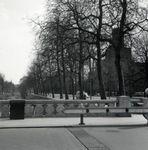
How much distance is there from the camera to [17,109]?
1216cm

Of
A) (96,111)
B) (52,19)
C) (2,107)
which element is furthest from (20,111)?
(52,19)

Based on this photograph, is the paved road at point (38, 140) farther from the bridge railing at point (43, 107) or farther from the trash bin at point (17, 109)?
the bridge railing at point (43, 107)

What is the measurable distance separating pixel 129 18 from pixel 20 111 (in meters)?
10.2

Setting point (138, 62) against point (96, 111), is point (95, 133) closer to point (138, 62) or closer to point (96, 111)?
point (96, 111)

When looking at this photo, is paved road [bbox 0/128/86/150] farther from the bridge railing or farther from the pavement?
the bridge railing

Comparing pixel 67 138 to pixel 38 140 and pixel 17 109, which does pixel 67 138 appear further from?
pixel 17 109

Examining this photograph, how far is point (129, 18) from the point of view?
678 inches

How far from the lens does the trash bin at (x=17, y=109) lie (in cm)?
1205

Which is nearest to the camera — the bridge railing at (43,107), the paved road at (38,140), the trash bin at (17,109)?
the paved road at (38,140)

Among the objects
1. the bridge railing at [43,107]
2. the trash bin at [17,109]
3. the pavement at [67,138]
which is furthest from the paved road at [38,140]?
the bridge railing at [43,107]

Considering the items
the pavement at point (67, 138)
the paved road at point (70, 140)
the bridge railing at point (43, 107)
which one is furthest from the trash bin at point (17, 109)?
the paved road at point (70, 140)

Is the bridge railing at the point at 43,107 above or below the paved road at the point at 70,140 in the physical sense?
above

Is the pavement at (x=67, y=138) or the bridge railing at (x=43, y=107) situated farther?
the bridge railing at (x=43, y=107)

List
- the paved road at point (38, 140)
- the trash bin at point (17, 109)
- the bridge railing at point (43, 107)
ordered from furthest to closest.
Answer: the bridge railing at point (43, 107), the trash bin at point (17, 109), the paved road at point (38, 140)
